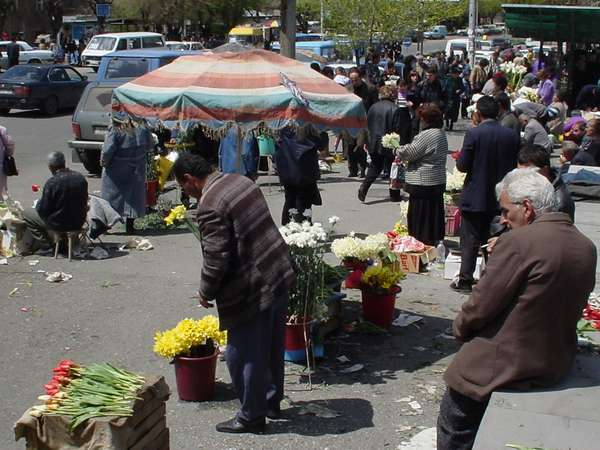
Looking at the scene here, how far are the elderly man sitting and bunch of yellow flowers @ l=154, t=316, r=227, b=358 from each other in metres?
4.51

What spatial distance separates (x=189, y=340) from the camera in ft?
21.1

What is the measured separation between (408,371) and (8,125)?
63.9ft

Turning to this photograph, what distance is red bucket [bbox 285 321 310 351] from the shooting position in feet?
22.8

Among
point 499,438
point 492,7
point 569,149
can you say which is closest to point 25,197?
point 569,149

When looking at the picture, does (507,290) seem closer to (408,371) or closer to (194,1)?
(408,371)

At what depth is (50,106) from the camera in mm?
26234

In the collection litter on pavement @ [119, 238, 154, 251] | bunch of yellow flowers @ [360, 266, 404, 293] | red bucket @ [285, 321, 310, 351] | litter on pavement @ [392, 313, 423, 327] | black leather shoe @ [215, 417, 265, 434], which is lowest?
litter on pavement @ [119, 238, 154, 251]

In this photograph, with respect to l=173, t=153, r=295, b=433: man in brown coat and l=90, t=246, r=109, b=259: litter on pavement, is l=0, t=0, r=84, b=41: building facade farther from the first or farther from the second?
l=173, t=153, r=295, b=433: man in brown coat

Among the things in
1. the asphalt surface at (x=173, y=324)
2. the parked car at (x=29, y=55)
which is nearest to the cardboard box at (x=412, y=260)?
the asphalt surface at (x=173, y=324)

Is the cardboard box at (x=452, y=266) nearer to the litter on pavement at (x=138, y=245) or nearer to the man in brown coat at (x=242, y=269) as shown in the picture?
the litter on pavement at (x=138, y=245)

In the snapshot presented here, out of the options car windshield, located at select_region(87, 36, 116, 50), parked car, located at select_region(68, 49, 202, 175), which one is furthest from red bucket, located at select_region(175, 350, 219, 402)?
car windshield, located at select_region(87, 36, 116, 50)

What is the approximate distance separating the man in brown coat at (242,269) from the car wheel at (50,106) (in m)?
21.6

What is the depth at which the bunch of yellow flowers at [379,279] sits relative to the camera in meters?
7.87

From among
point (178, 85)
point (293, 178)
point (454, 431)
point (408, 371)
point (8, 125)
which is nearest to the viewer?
point (454, 431)
